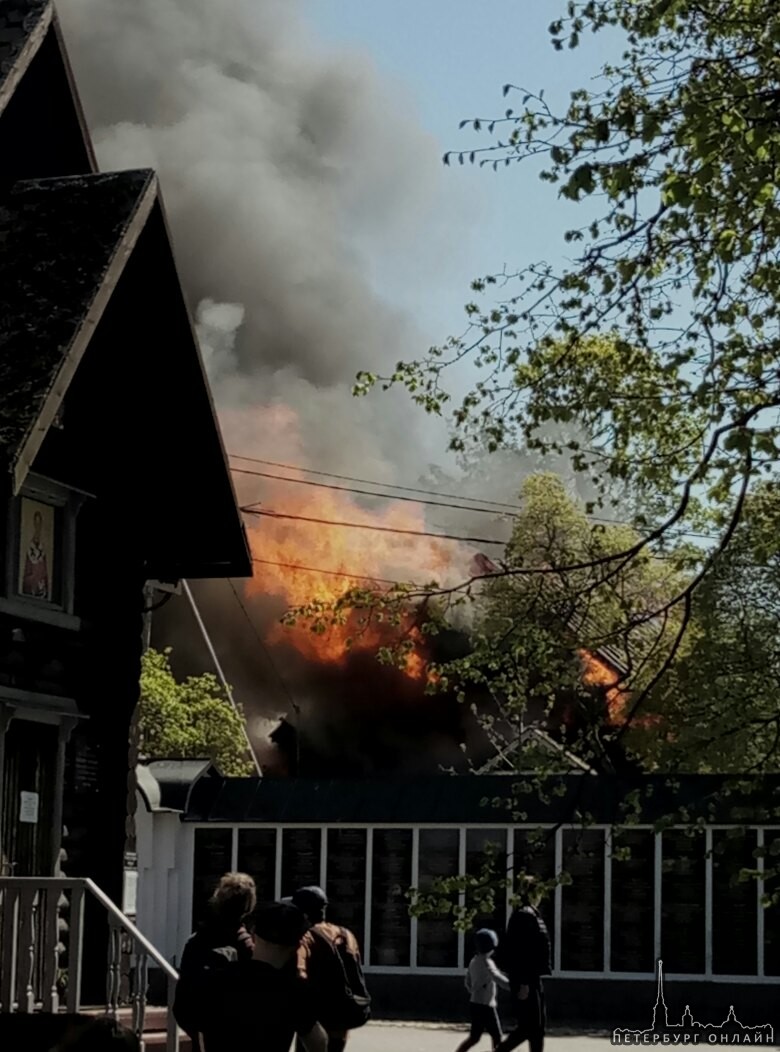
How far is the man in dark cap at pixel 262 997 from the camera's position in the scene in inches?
294

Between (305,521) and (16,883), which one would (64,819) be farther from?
(305,521)

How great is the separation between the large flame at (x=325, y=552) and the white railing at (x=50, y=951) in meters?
50.1

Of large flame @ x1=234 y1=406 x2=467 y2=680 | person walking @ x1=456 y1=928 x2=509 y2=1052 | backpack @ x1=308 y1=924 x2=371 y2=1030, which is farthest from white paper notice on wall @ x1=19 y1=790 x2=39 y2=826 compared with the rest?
large flame @ x1=234 y1=406 x2=467 y2=680

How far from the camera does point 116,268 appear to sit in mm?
14758

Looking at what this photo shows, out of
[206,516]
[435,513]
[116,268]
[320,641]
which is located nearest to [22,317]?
[116,268]

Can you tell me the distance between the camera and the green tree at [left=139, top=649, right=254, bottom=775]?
4956cm

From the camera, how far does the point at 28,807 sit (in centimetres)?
1562

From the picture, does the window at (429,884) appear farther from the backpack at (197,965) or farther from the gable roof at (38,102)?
the backpack at (197,965)

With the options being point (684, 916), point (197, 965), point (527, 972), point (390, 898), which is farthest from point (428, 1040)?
point (197, 965)

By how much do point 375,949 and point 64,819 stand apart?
14.6 m

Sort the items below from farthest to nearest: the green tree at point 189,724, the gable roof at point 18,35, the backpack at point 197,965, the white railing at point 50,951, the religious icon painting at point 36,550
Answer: the green tree at point 189,724
the gable roof at point 18,35
the religious icon painting at point 36,550
the white railing at point 50,951
the backpack at point 197,965

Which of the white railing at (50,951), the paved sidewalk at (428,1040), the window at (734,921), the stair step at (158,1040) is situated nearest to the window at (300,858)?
the paved sidewalk at (428,1040)

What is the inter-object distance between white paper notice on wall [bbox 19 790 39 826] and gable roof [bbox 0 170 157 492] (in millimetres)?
3687

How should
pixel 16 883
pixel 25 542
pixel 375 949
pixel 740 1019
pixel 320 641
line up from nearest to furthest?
pixel 16 883, pixel 25 542, pixel 740 1019, pixel 375 949, pixel 320 641
